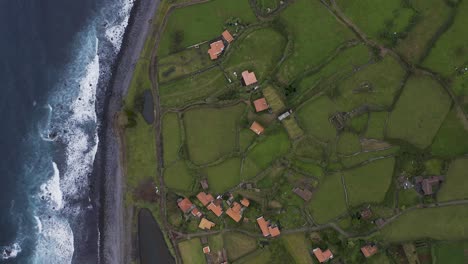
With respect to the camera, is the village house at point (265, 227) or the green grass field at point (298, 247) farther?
the green grass field at point (298, 247)

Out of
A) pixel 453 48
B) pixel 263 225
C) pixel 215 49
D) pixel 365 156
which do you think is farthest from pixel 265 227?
pixel 453 48

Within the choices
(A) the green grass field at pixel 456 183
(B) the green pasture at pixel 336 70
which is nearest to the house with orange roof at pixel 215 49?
(B) the green pasture at pixel 336 70

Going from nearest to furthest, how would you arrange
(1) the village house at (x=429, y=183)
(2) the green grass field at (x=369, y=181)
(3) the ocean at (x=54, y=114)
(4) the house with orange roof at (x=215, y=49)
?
(1) the village house at (x=429, y=183)
(2) the green grass field at (x=369, y=181)
(4) the house with orange roof at (x=215, y=49)
(3) the ocean at (x=54, y=114)

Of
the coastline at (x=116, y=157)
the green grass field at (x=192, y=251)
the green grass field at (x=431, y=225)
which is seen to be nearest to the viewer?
the green grass field at (x=431, y=225)

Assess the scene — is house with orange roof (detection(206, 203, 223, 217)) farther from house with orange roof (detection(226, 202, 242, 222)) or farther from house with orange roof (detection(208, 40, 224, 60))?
house with orange roof (detection(208, 40, 224, 60))

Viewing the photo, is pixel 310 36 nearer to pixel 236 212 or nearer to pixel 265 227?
Answer: pixel 236 212

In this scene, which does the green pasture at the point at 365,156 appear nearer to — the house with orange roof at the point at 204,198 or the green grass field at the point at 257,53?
the green grass field at the point at 257,53

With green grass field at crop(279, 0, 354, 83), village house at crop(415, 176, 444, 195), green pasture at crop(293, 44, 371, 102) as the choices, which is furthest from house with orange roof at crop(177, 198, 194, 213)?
village house at crop(415, 176, 444, 195)
